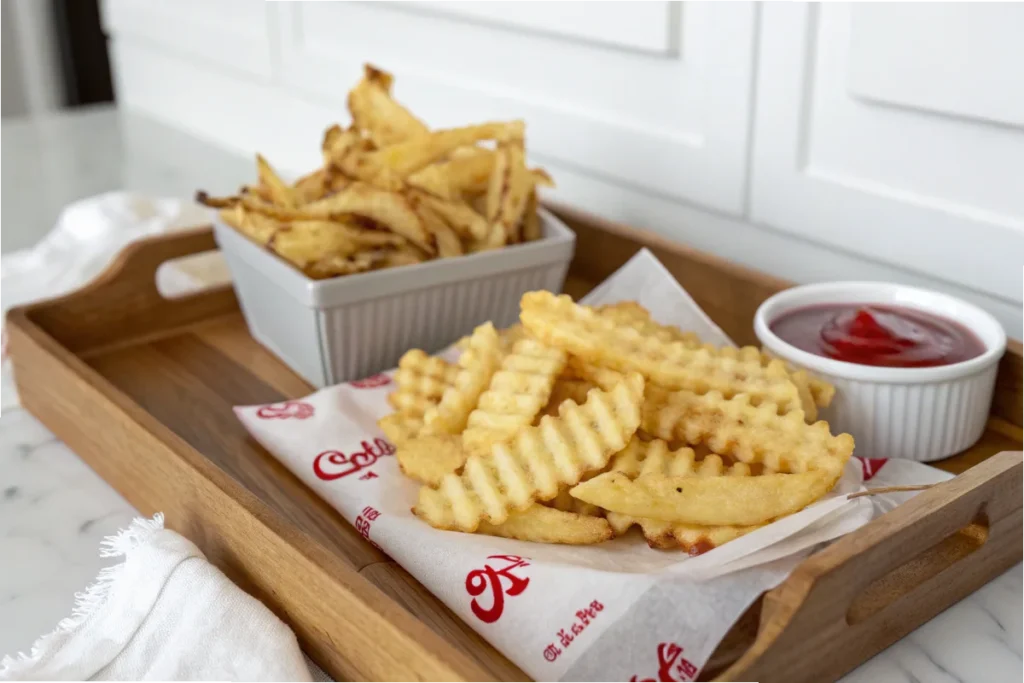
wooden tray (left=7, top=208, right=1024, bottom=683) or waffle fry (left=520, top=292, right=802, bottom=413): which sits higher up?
waffle fry (left=520, top=292, right=802, bottom=413)

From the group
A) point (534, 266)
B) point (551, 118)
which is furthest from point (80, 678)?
point (551, 118)

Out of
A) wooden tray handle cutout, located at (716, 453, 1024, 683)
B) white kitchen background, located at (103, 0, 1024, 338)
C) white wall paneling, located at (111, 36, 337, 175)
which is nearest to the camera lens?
wooden tray handle cutout, located at (716, 453, 1024, 683)

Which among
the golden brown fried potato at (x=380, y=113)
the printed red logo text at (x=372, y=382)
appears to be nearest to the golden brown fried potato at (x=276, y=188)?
the golden brown fried potato at (x=380, y=113)

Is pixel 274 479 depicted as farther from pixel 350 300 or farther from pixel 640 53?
pixel 640 53

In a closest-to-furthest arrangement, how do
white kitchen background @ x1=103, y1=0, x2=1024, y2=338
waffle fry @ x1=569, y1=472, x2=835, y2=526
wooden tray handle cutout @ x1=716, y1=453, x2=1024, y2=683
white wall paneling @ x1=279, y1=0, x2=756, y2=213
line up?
wooden tray handle cutout @ x1=716, y1=453, x2=1024, y2=683 < waffle fry @ x1=569, y1=472, x2=835, y2=526 < white kitchen background @ x1=103, y1=0, x2=1024, y2=338 < white wall paneling @ x1=279, y1=0, x2=756, y2=213

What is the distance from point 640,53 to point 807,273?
1.19ft

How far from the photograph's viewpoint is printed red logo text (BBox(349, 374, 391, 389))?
1135mm

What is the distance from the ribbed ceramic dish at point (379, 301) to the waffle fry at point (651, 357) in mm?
232

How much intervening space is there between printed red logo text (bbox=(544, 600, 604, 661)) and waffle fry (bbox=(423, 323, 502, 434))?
0.25 meters

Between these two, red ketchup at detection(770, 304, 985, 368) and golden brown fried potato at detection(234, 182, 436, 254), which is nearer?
red ketchup at detection(770, 304, 985, 368)

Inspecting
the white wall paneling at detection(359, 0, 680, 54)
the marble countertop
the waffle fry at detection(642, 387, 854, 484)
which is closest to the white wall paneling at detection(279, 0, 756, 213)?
the white wall paneling at detection(359, 0, 680, 54)

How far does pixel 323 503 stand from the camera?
985mm

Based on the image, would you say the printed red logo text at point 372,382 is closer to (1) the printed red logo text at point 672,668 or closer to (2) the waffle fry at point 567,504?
(2) the waffle fry at point 567,504

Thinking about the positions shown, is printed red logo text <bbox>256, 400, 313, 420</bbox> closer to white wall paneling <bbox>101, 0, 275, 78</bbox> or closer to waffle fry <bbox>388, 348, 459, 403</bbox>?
waffle fry <bbox>388, 348, 459, 403</bbox>
